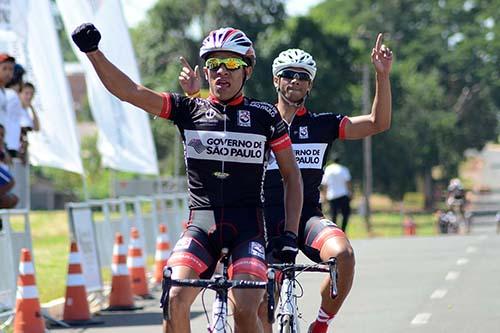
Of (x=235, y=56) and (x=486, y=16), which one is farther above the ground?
(x=486, y=16)

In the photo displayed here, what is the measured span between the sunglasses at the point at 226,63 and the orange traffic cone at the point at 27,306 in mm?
4806

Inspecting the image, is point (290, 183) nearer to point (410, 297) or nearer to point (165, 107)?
point (165, 107)

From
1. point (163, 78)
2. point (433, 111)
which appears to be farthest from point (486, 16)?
point (163, 78)

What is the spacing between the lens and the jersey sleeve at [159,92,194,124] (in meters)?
7.83

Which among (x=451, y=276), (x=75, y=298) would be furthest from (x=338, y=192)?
(x=75, y=298)

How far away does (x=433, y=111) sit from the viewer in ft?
268

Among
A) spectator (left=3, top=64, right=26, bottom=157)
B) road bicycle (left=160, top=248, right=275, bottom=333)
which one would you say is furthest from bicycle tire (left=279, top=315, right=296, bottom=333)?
spectator (left=3, top=64, right=26, bottom=157)

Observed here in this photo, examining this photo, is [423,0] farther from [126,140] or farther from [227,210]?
[227,210]

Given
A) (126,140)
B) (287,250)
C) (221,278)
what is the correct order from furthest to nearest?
(126,140) → (287,250) → (221,278)

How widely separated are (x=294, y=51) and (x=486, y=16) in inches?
2899

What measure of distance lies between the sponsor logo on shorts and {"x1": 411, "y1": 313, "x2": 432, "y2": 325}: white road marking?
5.41 metres

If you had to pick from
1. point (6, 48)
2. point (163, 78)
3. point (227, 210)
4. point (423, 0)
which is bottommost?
point (227, 210)

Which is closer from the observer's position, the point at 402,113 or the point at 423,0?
the point at 402,113

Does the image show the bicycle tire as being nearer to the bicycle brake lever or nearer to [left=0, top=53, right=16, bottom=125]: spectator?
the bicycle brake lever
